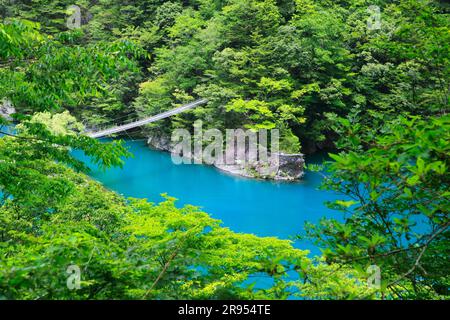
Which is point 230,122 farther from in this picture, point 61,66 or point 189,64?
point 61,66

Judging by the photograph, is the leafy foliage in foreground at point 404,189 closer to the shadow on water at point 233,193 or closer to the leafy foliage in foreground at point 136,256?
the leafy foliage in foreground at point 136,256

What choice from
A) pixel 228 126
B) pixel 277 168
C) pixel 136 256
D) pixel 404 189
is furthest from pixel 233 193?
pixel 404 189

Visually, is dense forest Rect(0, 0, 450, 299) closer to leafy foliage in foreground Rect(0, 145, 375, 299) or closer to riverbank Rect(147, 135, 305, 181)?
leafy foliage in foreground Rect(0, 145, 375, 299)

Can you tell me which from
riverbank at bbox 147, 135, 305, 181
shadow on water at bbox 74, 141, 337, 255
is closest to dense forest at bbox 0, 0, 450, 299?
riverbank at bbox 147, 135, 305, 181

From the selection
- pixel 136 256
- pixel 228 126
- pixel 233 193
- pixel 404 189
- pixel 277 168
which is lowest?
pixel 233 193

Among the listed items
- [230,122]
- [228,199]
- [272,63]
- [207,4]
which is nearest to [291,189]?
[228,199]

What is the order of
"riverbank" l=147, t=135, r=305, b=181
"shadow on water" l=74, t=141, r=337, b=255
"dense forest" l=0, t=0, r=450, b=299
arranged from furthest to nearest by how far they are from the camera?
"riverbank" l=147, t=135, r=305, b=181 < "shadow on water" l=74, t=141, r=337, b=255 < "dense forest" l=0, t=0, r=450, b=299

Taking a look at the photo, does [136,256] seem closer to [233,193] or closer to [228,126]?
[233,193]

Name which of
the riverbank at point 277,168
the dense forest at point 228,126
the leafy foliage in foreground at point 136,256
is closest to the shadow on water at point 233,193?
the riverbank at point 277,168
